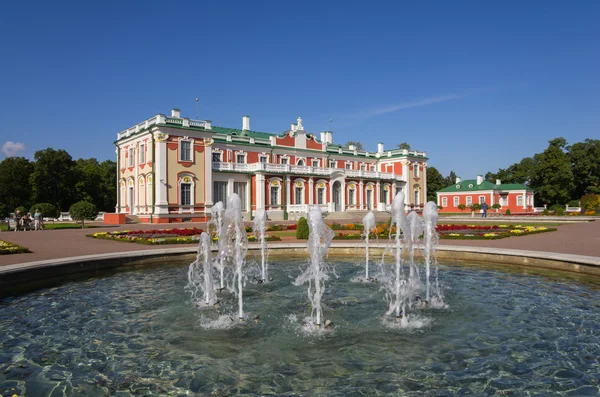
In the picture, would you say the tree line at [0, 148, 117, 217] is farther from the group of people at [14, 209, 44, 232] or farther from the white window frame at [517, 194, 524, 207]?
the white window frame at [517, 194, 524, 207]

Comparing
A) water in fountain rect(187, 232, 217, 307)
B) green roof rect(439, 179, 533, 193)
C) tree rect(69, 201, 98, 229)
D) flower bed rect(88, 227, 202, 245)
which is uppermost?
green roof rect(439, 179, 533, 193)

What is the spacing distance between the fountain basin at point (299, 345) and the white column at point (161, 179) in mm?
25148

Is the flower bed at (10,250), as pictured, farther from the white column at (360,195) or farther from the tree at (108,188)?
the tree at (108,188)

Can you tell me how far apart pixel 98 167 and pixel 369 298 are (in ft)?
205

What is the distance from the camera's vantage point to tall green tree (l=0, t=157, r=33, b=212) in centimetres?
5147

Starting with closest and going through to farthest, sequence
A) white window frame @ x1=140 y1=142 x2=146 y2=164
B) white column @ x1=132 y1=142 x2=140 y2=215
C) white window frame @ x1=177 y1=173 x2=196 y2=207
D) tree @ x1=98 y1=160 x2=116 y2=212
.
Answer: white window frame @ x1=177 y1=173 x2=196 y2=207, white window frame @ x1=140 y1=142 x2=146 y2=164, white column @ x1=132 y1=142 x2=140 y2=215, tree @ x1=98 y1=160 x2=116 y2=212

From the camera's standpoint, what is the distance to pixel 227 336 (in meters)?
6.20

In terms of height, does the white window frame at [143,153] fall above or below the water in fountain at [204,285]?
above

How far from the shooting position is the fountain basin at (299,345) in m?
4.65

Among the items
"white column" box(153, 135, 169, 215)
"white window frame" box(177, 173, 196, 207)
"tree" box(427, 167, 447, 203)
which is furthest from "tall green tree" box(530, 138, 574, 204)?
"white column" box(153, 135, 169, 215)

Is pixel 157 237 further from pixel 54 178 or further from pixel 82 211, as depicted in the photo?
pixel 54 178

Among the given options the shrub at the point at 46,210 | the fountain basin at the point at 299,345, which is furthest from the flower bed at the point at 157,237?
the shrub at the point at 46,210

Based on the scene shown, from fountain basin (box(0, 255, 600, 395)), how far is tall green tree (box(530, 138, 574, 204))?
58.8 meters

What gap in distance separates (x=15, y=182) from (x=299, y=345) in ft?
193
